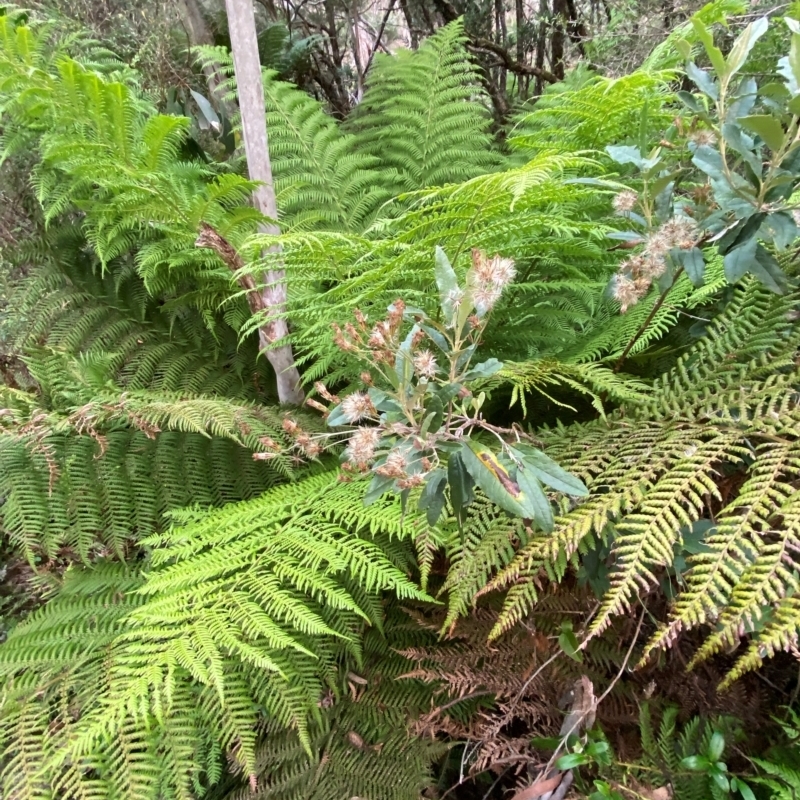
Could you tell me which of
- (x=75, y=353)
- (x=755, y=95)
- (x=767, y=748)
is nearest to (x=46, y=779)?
(x=75, y=353)

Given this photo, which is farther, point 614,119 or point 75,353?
point 75,353

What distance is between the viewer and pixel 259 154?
0.96 m

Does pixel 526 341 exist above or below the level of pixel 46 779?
→ above

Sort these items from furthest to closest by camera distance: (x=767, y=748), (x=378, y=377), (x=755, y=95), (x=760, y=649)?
(x=378, y=377), (x=767, y=748), (x=755, y=95), (x=760, y=649)

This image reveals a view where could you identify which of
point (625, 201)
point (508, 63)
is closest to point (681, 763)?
point (625, 201)

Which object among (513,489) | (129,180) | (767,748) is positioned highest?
(129,180)

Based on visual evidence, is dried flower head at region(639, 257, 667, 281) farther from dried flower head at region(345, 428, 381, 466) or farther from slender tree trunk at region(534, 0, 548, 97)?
slender tree trunk at region(534, 0, 548, 97)

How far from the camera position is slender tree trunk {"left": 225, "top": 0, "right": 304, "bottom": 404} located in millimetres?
884

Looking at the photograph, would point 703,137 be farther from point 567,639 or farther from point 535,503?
point 567,639

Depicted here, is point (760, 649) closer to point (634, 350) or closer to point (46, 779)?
point (634, 350)

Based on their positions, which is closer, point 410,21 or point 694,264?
point 694,264

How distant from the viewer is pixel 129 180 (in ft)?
2.89

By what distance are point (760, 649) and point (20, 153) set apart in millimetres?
1512

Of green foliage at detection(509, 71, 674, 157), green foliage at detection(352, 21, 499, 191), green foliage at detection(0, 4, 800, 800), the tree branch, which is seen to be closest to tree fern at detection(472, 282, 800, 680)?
green foliage at detection(0, 4, 800, 800)
